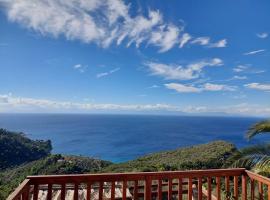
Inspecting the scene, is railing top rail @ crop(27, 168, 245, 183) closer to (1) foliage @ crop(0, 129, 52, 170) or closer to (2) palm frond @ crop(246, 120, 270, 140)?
(2) palm frond @ crop(246, 120, 270, 140)

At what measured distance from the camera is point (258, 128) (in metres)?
3.76

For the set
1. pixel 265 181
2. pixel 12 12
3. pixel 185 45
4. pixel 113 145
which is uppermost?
pixel 185 45

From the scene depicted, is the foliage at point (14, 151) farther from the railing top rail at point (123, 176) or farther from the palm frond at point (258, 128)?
the palm frond at point (258, 128)

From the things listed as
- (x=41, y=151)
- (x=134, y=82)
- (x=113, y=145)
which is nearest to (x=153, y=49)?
(x=134, y=82)

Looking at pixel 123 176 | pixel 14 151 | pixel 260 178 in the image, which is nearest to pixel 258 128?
pixel 260 178

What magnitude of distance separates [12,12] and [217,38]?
8.92 metres

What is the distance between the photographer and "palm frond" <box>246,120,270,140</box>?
12.3 ft

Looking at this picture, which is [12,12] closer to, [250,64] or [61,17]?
[61,17]

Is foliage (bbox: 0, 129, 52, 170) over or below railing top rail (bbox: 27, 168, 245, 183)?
below

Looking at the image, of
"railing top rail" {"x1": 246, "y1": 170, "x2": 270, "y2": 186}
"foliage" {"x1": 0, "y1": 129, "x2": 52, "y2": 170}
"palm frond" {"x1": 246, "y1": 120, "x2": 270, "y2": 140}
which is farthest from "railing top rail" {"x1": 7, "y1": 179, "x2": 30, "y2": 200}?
"foliage" {"x1": 0, "y1": 129, "x2": 52, "y2": 170}

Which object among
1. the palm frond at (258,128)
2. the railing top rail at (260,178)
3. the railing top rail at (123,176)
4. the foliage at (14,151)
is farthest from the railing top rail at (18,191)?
the foliage at (14,151)

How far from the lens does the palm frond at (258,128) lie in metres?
3.74

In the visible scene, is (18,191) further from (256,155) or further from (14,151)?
(14,151)

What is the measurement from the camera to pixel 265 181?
255 centimetres
